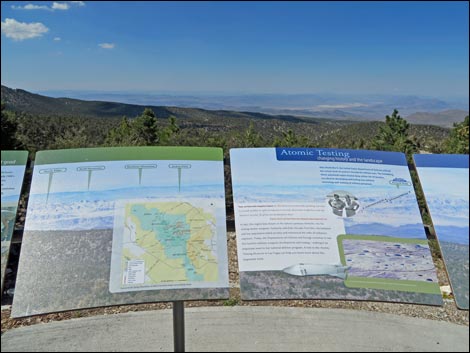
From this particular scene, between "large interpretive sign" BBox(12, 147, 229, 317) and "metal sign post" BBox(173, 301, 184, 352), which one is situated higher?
"large interpretive sign" BBox(12, 147, 229, 317)

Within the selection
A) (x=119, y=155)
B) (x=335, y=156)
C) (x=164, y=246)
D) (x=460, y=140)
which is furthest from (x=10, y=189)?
(x=460, y=140)

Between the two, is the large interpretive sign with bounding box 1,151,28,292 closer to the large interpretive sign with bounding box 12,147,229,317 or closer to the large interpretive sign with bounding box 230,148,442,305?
the large interpretive sign with bounding box 12,147,229,317

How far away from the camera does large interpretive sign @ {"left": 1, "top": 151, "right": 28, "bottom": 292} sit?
8.18ft

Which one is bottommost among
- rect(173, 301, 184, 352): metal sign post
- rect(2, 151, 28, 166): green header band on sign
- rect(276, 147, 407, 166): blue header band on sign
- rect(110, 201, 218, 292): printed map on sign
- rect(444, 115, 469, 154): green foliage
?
rect(173, 301, 184, 352): metal sign post

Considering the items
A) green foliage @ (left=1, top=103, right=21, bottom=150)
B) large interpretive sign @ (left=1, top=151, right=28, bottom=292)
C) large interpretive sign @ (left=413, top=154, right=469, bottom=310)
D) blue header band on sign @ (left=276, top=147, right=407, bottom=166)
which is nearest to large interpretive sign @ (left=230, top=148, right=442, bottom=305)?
blue header band on sign @ (left=276, top=147, right=407, bottom=166)

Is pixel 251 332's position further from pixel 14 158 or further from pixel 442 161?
pixel 14 158

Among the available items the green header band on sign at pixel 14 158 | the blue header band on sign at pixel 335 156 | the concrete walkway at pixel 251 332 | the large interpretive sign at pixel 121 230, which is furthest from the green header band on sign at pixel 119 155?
the concrete walkway at pixel 251 332

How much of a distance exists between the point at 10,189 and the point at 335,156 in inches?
94.9

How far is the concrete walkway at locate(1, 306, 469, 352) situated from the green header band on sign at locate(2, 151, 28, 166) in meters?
1.49

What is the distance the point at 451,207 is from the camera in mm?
2787

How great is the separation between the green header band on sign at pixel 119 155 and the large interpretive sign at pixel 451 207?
167 cm

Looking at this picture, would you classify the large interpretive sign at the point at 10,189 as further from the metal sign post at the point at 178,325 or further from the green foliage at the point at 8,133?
the green foliage at the point at 8,133

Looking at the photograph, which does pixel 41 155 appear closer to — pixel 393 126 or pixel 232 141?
pixel 232 141

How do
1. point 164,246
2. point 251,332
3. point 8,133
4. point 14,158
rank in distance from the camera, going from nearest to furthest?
point 164,246 → point 14,158 → point 251,332 → point 8,133
